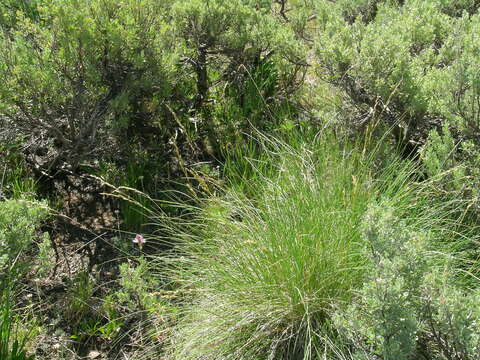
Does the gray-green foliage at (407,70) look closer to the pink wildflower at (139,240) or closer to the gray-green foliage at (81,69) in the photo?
the gray-green foliage at (81,69)

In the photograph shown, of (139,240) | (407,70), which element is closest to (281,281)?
(139,240)

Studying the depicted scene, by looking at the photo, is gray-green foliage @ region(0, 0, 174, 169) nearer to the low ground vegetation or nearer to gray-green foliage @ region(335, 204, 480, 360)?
the low ground vegetation

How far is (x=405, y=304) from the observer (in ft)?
6.46

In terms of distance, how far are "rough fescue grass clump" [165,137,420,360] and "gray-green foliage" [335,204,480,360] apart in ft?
1.40

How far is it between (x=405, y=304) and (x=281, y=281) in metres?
0.91

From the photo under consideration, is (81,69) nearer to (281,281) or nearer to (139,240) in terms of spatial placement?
(139,240)

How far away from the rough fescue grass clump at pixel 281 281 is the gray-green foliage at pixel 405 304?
0.43 meters

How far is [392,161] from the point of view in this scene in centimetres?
365

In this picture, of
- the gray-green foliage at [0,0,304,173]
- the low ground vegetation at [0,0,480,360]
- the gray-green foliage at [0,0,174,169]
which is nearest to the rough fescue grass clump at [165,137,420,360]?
the low ground vegetation at [0,0,480,360]

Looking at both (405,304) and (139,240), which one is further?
(139,240)

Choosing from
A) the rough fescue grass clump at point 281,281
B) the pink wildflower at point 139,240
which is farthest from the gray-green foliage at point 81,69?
the rough fescue grass clump at point 281,281

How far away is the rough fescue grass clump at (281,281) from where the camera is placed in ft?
8.93

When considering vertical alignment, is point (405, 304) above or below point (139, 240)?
above

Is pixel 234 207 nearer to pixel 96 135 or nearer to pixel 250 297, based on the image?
pixel 250 297
